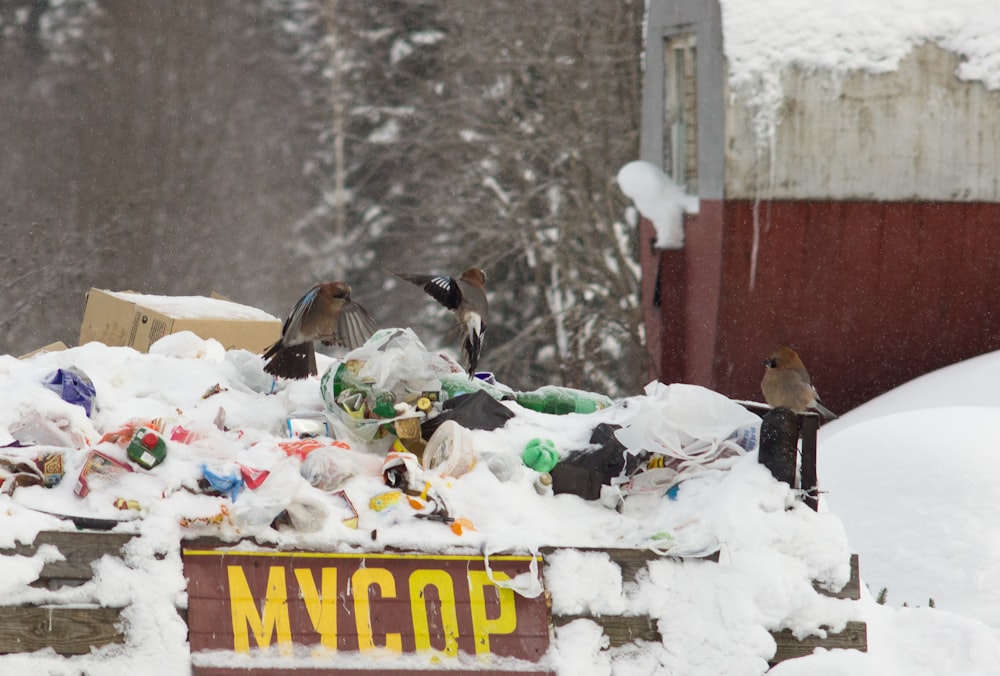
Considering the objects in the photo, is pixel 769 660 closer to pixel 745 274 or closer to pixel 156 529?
pixel 156 529

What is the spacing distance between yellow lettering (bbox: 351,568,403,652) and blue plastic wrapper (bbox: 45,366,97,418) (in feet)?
4.28

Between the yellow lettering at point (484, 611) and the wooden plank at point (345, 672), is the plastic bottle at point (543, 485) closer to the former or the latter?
the yellow lettering at point (484, 611)

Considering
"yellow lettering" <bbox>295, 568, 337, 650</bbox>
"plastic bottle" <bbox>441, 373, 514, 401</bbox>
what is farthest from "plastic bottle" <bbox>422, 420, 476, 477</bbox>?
"yellow lettering" <bbox>295, 568, 337, 650</bbox>

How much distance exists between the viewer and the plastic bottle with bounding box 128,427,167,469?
3926mm

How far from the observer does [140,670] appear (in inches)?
143

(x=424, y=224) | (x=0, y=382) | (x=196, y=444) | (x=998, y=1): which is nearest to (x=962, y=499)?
(x=196, y=444)

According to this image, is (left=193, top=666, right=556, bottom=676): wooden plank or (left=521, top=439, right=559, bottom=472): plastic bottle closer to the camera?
(left=193, top=666, right=556, bottom=676): wooden plank

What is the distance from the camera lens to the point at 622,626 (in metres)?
3.97

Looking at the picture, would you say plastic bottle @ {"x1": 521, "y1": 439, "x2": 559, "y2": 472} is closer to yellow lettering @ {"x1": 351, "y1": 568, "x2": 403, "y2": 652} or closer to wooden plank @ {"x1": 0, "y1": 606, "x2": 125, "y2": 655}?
yellow lettering @ {"x1": 351, "y1": 568, "x2": 403, "y2": 652}

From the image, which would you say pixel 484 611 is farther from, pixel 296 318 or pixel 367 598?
pixel 296 318

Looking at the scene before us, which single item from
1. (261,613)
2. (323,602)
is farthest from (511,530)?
(261,613)

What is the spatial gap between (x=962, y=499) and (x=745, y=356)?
5838 millimetres

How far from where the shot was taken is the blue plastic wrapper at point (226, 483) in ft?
12.8

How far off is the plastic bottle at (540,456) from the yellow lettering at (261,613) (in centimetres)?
105
